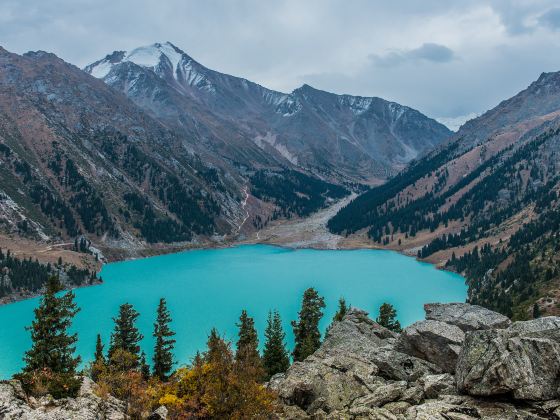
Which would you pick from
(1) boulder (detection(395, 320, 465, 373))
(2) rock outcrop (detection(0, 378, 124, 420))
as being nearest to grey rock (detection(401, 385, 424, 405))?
(1) boulder (detection(395, 320, 465, 373))

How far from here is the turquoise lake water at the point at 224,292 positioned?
8869cm

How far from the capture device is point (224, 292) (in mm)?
125188

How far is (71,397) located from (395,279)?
135318 mm

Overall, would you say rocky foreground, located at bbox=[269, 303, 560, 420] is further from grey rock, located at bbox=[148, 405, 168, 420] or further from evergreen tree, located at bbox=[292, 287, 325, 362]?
evergreen tree, located at bbox=[292, 287, 325, 362]

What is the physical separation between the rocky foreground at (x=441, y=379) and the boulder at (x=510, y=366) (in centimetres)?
4

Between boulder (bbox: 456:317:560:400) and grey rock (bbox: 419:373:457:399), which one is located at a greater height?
boulder (bbox: 456:317:560:400)

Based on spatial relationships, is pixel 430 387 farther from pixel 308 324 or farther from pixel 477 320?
pixel 308 324

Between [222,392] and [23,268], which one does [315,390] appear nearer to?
[222,392]

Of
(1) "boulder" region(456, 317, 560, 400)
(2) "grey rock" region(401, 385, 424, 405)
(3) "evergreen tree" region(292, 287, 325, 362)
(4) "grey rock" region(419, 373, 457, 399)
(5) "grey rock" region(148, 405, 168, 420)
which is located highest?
(1) "boulder" region(456, 317, 560, 400)

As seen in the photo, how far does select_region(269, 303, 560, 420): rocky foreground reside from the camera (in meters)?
19.5

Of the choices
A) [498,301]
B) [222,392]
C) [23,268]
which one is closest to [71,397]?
[222,392]

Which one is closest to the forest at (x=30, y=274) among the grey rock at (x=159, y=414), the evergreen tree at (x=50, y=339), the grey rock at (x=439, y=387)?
the evergreen tree at (x=50, y=339)

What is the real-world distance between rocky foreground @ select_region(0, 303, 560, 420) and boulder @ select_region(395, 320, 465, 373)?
0.07m

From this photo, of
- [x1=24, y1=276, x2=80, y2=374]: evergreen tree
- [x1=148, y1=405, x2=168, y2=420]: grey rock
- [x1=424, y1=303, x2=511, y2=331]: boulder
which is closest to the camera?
[x1=148, y1=405, x2=168, y2=420]: grey rock
